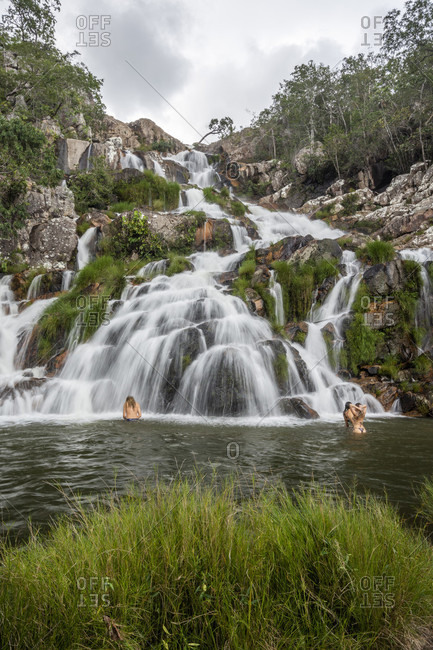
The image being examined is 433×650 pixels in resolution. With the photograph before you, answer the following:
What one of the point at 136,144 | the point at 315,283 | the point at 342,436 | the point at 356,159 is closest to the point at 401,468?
the point at 342,436

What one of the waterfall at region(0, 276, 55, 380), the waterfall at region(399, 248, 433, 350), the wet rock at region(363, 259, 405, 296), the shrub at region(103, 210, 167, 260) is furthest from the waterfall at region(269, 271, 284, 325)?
the waterfall at region(0, 276, 55, 380)

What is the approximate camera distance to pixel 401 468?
6.27 meters

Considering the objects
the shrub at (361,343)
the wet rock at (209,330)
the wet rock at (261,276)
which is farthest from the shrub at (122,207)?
the shrub at (361,343)

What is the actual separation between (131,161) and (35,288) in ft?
67.0

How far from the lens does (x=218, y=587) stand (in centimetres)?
201

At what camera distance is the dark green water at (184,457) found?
16.5ft

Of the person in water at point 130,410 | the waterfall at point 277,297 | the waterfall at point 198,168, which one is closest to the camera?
the person in water at point 130,410

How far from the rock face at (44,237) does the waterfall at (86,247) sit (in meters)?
0.39

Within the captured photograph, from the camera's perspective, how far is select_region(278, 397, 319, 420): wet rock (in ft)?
37.2

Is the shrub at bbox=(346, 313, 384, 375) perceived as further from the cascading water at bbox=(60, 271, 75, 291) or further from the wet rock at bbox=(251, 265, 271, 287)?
the cascading water at bbox=(60, 271, 75, 291)

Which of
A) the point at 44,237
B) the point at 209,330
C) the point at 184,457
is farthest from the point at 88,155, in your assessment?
the point at 184,457

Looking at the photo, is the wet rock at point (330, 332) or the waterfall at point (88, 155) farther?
the waterfall at point (88, 155)

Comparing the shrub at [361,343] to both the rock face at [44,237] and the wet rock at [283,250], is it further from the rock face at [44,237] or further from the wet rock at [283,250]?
the rock face at [44,237]

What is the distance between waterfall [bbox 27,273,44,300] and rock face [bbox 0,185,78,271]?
2241 mm
